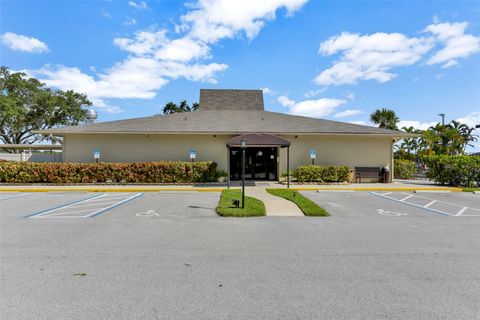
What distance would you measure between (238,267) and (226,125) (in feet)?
46.9

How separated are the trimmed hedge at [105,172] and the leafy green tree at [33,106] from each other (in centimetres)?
2121

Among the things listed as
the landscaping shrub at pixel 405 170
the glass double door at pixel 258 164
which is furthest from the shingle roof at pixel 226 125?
the landscaping shrub at pixel 405 170

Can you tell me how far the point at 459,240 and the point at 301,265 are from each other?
388cm

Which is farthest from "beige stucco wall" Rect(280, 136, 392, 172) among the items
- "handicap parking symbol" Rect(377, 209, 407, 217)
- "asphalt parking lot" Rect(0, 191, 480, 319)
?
"asphalt parking lot" Rect(0, 191, 480, 319)

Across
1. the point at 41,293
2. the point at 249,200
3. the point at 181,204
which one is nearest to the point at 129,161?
the point at 181,204

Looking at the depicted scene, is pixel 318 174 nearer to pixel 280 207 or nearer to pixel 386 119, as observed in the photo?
pixel 280 207

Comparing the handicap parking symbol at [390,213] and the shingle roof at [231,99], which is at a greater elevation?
the shingle roof at [231,99]

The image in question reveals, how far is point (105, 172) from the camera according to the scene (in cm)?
1575

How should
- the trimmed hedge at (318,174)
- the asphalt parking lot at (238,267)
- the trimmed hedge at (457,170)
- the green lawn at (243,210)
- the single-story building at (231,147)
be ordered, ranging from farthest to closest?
1. the single-story building at (231,147)
2. the trimmed hedge at (318,174)
3. the trimmed hedge at (457,170)
4. the green lawn at (243,210)
5. the asphalt parking lot at (238,267)

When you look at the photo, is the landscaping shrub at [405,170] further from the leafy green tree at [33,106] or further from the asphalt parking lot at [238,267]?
the leafy green tree at [33,106]

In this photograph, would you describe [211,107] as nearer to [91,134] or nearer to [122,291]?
[91,134]

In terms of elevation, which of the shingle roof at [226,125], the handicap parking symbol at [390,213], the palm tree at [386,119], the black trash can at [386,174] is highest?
the palm tree at [386,119]

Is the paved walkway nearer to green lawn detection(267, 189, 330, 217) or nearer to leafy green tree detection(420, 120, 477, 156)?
green lawn detection(267, 189, 330, 217)

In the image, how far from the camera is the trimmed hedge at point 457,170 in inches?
603
